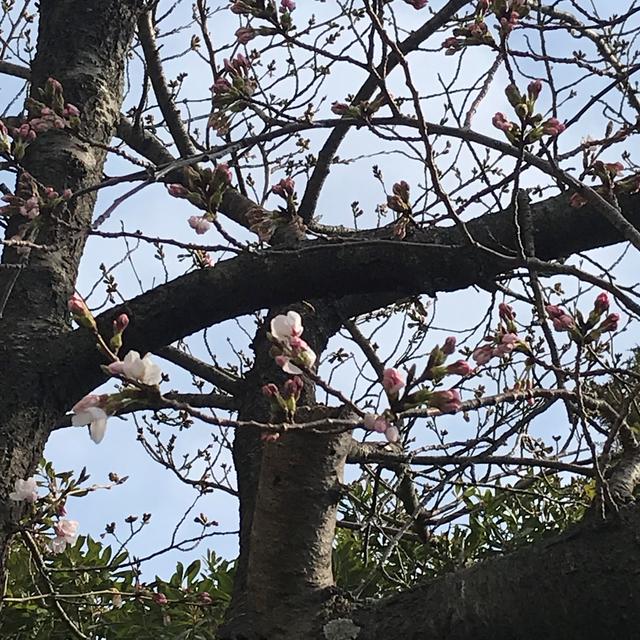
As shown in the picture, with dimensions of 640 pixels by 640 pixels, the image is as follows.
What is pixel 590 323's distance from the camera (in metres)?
1.25

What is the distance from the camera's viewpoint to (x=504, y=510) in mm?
2611

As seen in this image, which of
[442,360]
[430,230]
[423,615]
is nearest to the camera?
[442,360]

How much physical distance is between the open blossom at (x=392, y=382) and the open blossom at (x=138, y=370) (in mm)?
280

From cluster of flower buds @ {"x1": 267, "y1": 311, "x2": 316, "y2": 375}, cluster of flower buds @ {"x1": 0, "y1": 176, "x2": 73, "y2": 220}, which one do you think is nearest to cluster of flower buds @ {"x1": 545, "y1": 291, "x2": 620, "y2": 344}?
cluster of flower buds @ {"x1": 267, "y1": 311, "x2": 316, "y2": 375}

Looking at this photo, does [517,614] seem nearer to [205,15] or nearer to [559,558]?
[559,558]

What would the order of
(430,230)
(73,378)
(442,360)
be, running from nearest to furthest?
(442,360), (73,378), (430,230)

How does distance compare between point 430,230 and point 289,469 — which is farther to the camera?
point 430,230

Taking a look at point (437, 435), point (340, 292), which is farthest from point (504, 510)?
point (340, 292)

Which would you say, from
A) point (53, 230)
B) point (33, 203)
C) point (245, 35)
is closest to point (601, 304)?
point (245, 35)

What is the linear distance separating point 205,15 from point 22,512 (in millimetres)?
1778

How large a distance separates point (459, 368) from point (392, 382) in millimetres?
153

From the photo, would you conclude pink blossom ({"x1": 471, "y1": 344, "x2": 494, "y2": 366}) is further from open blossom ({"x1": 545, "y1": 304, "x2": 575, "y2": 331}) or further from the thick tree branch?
the thick tree branch

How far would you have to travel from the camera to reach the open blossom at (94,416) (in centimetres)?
105

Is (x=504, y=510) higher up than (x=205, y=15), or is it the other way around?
(x=205, y=15)
